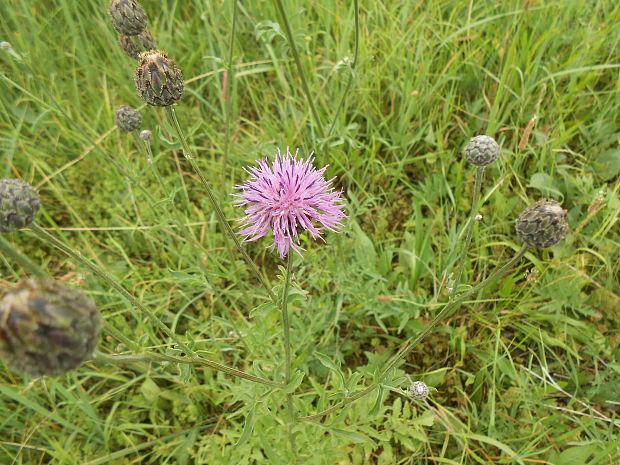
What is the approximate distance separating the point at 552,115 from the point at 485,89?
62cm

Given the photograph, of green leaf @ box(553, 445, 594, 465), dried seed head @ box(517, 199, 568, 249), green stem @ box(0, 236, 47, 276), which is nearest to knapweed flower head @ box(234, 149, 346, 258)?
dried seed head @ box(517, 199, 568, 249)

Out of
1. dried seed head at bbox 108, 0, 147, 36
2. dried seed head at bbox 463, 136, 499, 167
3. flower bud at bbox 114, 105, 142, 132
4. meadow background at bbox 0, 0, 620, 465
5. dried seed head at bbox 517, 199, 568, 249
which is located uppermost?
dried seed head at bbox 108, 0, 147, 36

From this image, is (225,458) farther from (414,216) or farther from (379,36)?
(379,36)

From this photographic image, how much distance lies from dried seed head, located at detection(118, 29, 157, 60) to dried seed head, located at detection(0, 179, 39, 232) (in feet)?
4.88

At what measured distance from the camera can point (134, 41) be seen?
8.78 feet

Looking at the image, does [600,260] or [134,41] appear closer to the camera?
[134,41]

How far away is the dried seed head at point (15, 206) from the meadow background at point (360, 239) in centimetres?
80

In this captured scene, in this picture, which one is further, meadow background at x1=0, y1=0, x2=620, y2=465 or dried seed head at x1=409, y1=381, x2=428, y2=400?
meadow background at x1=0, y1=0, x2=620, y2=465

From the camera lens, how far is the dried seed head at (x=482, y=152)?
6.82ft

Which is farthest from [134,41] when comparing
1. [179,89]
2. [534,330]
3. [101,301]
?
[534,330]

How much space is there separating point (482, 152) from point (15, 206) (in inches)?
79.0

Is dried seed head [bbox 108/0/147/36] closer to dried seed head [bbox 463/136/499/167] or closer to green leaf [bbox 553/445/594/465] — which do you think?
dried seed head [bbox 463/136/499/167]

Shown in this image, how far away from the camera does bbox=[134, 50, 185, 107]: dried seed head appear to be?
6.37 feet

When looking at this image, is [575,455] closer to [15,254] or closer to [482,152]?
[482,152]
